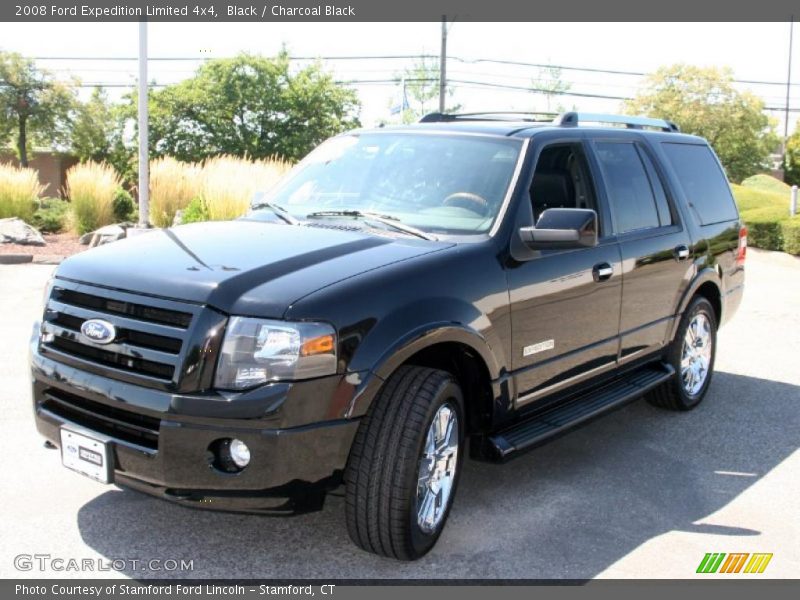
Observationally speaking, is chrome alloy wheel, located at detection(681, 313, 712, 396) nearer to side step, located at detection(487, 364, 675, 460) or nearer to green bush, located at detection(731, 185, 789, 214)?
side step, located at detection(487, 364, 675, 460)

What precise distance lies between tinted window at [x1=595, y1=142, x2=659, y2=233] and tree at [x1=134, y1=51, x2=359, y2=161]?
111 ft

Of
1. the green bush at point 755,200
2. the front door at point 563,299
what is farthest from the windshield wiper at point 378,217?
the green bush at point 755,200

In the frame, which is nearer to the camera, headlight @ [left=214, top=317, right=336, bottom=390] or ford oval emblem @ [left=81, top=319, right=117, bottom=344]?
headlight @ [left=214, top=317, right=336, bottom=390]

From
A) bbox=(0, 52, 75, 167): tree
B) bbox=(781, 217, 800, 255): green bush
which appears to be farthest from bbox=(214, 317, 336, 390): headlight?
bbox=(0, 52, 75, 167): tree

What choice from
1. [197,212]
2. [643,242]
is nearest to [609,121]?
[643,242]

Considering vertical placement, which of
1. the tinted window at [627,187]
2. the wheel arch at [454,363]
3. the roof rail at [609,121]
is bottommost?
the wheel arch at [454,363]

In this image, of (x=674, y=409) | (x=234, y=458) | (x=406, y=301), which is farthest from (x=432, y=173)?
(x=674, y=409)

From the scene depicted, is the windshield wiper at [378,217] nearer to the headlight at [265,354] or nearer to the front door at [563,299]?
the front door at [563,299]

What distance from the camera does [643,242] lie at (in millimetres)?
5461

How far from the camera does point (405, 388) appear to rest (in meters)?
3.70

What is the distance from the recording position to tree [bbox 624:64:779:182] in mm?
44750

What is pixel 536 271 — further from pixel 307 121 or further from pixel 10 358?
pixel 307 121

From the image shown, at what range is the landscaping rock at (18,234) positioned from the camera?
1523 cm

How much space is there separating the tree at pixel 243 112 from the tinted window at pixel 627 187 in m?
33.9
